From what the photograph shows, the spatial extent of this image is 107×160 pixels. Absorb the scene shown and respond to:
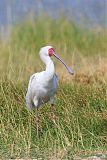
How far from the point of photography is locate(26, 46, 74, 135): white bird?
692cm

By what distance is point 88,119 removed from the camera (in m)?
6.92

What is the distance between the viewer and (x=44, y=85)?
6.96 metres

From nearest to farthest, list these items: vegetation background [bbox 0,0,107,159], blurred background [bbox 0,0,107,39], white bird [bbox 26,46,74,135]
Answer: vegetation background [bbox 0,0,107,159] < white bird [bbox 26,46,74,135] < blurred background [bbox 0,0,107,39]

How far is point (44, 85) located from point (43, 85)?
0.5 inches

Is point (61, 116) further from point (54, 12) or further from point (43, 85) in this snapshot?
point (54, 12)

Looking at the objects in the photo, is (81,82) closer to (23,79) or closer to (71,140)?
(23,79)

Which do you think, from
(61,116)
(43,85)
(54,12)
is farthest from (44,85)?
(54,12)

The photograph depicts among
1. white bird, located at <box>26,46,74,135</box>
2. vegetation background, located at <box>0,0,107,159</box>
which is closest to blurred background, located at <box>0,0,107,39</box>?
vegetation background, located at <box>0,0,107,159</box>

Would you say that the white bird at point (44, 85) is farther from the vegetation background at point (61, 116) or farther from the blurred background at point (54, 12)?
the blurred background at point (54, 12)

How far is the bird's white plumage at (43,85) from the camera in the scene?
22.7 ft

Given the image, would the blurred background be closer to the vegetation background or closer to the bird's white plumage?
the vegetation background

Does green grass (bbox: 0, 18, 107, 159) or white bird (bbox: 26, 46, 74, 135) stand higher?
white bird (bbox: 26, 46, 74, 135)

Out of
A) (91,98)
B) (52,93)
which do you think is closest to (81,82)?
(91,98)

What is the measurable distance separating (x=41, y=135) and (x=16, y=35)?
21.4 feet
